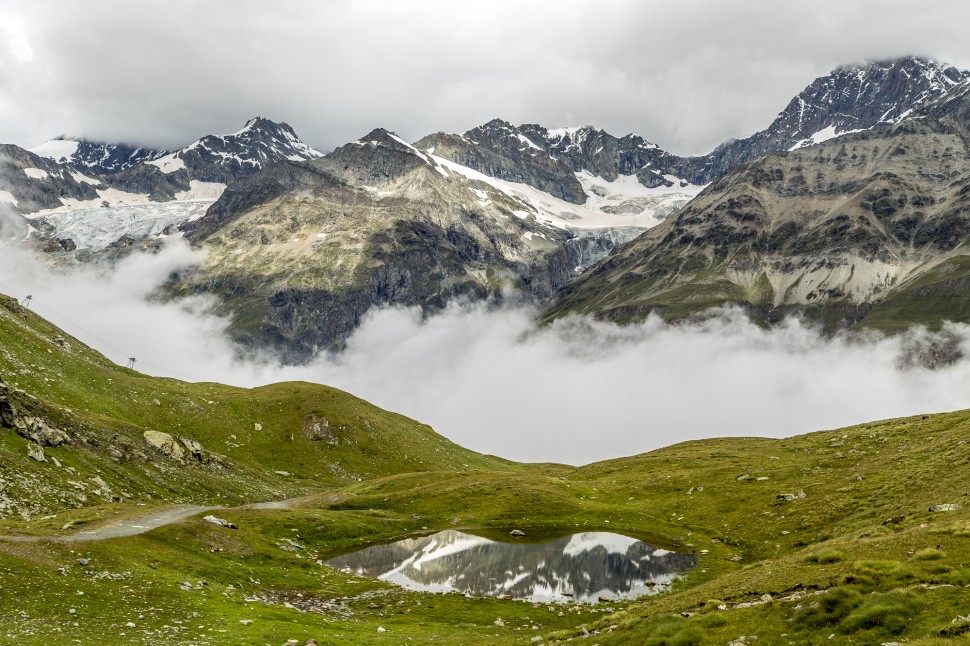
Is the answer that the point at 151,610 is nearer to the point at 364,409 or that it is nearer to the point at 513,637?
the point at 513,637

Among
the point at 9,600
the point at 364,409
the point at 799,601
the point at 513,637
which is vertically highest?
the point at 364,409

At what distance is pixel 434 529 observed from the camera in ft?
269

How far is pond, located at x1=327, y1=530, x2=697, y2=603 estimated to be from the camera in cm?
5400

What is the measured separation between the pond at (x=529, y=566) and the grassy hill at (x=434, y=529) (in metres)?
3.09

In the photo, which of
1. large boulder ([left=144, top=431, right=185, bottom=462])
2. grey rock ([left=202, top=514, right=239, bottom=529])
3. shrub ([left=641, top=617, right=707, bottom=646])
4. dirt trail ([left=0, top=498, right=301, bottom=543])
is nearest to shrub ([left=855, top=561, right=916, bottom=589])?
shrub ([left=641, top=617, right=707, bottom=646])

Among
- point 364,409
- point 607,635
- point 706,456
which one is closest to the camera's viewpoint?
point 607,635

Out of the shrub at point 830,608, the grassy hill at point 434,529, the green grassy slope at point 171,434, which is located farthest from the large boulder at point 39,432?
the shrub at point 830,608

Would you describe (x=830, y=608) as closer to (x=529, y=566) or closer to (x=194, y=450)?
(x=529, y=566)

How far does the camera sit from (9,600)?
33625 mm

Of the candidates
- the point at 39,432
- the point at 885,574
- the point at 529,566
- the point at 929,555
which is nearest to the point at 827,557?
the point at 929,555

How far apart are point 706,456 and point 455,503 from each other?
210 ft

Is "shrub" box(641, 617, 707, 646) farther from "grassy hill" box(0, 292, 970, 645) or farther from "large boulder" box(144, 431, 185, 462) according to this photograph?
"large boulder" box(144, 431, 185, 462)

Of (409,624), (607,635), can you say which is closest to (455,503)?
(409,624)

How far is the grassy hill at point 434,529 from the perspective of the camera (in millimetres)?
29500
